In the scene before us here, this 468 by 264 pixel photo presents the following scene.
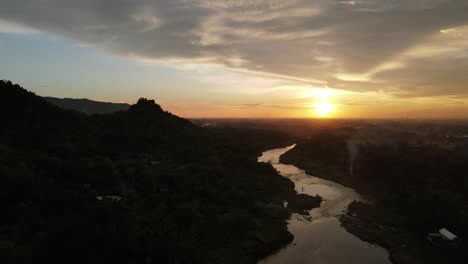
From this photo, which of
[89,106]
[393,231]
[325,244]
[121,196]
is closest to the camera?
[325,244]

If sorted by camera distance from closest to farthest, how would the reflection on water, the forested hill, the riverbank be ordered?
the forested hill → the reflection on water → the riverbank

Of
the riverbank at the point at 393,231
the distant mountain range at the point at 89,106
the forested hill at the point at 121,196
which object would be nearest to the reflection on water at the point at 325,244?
the riverbank at the point at 393,231

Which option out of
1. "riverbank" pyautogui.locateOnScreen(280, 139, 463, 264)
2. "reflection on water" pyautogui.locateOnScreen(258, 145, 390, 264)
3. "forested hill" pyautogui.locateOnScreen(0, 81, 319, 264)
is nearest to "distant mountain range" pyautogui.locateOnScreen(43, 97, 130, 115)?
"forested hill" pyautogui.locateOnScreen(0, 81, 319, 264)

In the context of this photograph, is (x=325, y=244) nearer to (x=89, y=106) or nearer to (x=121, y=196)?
(x=121, y=196)

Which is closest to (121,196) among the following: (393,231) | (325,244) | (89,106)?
(325,244)

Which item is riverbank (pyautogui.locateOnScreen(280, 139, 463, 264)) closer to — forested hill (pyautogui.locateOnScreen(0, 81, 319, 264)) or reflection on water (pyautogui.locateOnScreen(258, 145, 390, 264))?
reflection on water (pyautogui.locateOnScreen(258, 145, 390, 264))

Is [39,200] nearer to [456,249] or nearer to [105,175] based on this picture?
[105,175]

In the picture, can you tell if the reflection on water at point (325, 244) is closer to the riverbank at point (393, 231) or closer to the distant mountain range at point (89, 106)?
the riverbank at point (393, 231)

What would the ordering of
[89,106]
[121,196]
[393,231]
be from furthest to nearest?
[89,106] → [393,231] → [121,196]

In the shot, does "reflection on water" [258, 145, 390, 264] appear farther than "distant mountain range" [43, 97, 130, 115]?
No
